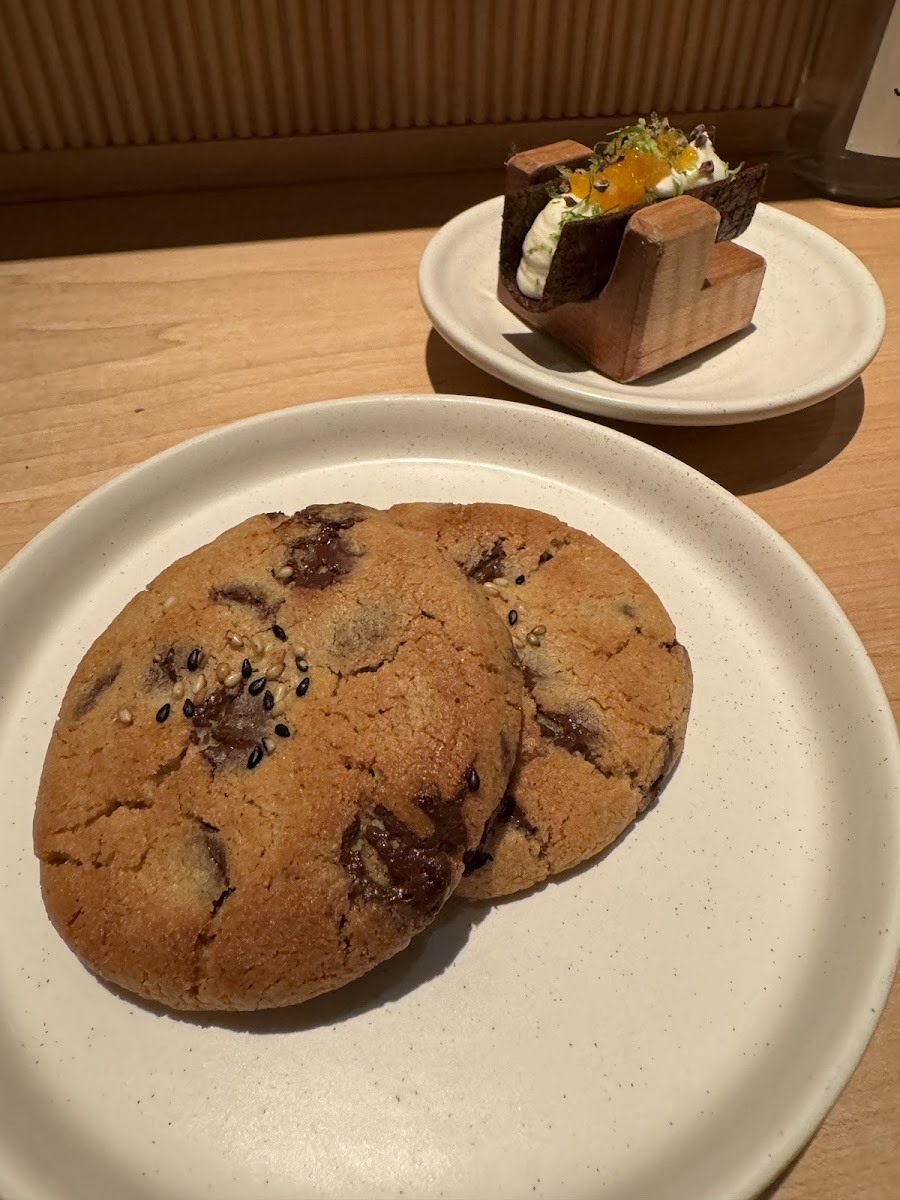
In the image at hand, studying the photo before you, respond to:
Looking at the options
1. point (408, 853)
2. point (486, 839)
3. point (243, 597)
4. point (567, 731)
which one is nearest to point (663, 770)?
point (567, 731)

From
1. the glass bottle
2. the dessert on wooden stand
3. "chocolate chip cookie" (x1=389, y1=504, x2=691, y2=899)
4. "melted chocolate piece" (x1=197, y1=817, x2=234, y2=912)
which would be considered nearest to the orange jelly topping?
the dessert on wooden stand

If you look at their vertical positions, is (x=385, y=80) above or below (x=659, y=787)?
above

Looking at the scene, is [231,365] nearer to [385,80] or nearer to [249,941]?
[385,80]

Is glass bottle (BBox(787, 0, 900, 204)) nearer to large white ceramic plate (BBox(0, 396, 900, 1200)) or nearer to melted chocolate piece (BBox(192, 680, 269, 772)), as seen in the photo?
large white ceramic plate (BBox(0, 396, 900, 1200))

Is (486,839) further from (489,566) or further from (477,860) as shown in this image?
(489,566)

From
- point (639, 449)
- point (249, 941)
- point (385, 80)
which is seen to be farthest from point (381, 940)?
point (385, 80)
